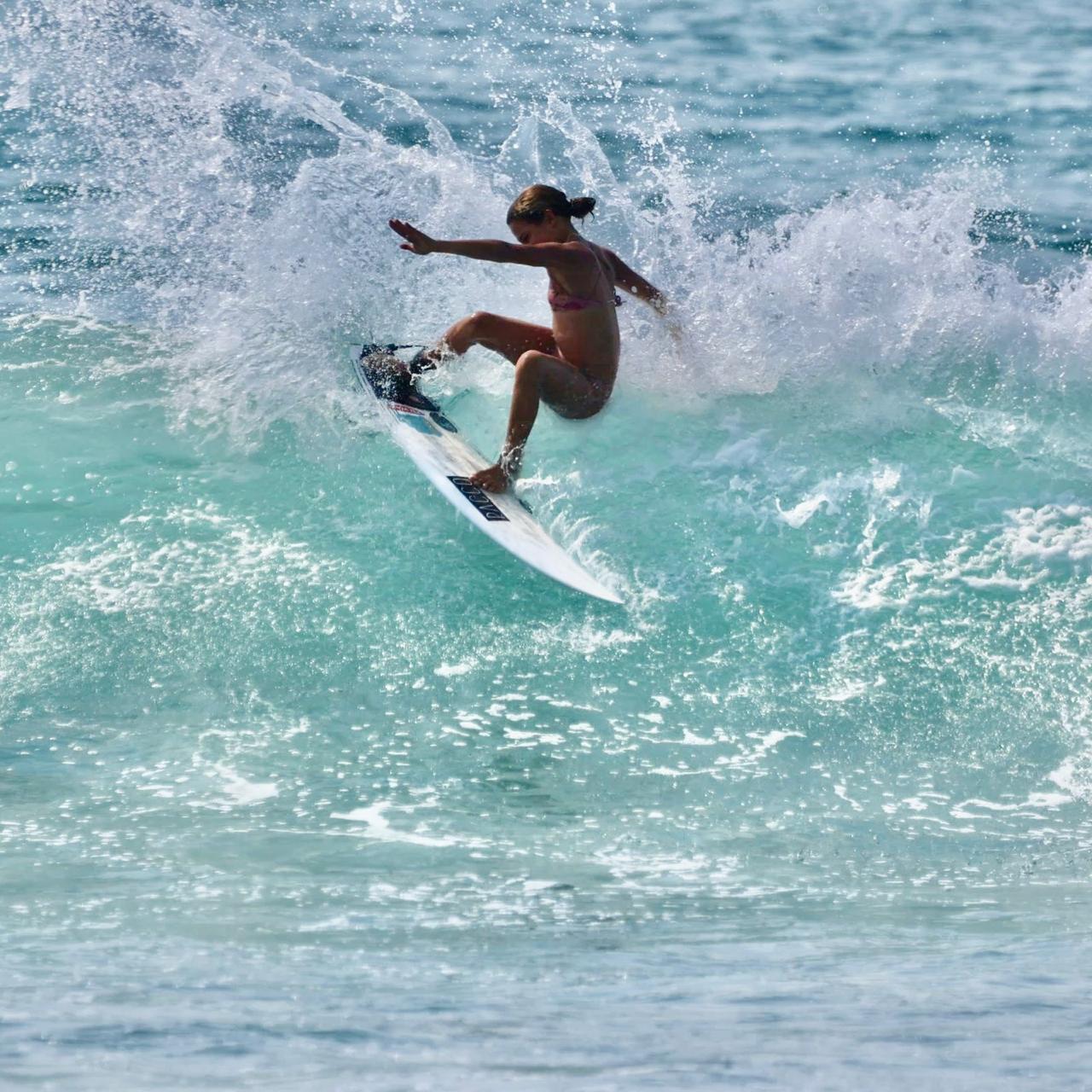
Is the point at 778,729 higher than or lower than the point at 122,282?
lower

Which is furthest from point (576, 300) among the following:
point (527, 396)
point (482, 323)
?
point (482, 323)

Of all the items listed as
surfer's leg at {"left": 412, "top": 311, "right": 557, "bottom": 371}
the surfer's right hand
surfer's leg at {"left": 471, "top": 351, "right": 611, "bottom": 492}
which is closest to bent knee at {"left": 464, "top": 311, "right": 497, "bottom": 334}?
surfer's leg at {"left": 412, "top": 311, "right": 557, "bottom": 371}

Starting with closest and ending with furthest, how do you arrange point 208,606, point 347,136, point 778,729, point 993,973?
point 993,973 → point 778,729 → point 208,606 → point 347,136

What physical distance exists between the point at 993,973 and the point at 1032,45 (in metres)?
14.9

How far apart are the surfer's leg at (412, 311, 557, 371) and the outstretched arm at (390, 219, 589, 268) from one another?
58 centimetres

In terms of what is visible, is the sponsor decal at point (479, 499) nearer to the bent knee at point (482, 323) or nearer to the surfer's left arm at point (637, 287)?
the bent knee at point (482, 323)

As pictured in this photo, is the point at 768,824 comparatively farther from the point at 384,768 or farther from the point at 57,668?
the point at 57,668

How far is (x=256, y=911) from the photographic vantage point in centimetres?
432

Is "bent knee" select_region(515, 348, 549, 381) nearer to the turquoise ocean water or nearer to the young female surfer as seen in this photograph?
the young female surfer

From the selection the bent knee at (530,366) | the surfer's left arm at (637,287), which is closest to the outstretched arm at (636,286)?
the surfer's left arm at (637,287)

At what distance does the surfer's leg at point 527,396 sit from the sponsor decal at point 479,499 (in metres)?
0.04

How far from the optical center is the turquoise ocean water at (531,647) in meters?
3.64

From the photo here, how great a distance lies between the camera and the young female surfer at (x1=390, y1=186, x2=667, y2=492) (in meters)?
6.61

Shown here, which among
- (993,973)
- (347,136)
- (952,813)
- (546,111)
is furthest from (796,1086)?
(546,111)
